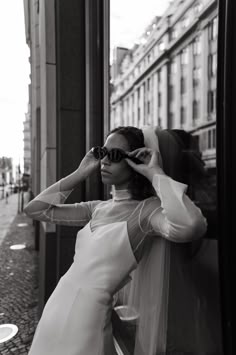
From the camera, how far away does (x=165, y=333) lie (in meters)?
1.14

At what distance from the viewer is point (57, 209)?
4.82 ft

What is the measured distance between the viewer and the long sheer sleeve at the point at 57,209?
1.45m

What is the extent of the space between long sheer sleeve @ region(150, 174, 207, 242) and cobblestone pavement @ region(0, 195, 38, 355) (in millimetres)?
1626

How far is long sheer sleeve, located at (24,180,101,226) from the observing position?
4.76ft

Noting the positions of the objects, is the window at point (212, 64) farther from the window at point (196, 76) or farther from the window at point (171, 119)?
the window at point (171, 119)

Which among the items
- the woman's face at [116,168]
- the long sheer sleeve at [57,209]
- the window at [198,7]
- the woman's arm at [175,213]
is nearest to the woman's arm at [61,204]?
the long sheer sleeve at [57,209]

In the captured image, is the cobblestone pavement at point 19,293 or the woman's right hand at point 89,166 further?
the cobblestone pavement at point 19,293

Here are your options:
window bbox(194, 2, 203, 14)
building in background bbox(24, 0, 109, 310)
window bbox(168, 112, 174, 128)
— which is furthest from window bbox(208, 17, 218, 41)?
building in background bbox(24, 0, 109, 310)

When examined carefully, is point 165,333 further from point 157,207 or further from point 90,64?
point 90,64

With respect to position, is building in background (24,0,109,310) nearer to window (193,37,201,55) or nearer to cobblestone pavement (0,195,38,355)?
cobblestone pavement (0,195,38,355)

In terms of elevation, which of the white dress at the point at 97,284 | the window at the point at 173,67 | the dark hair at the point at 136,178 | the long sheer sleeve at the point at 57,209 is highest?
the window at the point at 173,67

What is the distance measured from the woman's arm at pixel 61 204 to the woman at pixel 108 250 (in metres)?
0.19

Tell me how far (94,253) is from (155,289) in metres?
0.27

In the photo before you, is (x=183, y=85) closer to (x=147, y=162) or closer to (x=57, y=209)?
(x=147, y=162)
